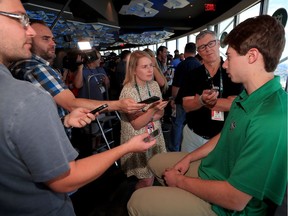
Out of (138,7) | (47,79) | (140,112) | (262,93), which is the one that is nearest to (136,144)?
(262,93)

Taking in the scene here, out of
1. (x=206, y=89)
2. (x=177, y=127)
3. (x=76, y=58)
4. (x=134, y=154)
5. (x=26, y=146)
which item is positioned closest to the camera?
(x=26, y=146)

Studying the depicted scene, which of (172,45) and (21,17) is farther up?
(172,45)

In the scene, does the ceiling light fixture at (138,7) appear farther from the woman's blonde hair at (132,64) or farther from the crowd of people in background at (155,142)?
the crowd of people in background at (155,142)

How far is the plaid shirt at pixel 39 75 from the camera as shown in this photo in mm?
1484

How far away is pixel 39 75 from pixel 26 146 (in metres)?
0.95

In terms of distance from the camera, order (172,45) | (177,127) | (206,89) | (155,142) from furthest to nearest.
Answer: (172,45), (177,127), (206,89), (155,142)

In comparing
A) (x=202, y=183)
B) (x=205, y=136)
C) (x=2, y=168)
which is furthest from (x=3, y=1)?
(x=205, y=136)

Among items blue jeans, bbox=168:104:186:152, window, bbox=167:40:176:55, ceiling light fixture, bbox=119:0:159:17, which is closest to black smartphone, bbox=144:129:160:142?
blue jeans, bbox=168:104:186:152

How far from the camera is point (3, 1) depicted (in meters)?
0.80

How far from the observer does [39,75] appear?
1487mm

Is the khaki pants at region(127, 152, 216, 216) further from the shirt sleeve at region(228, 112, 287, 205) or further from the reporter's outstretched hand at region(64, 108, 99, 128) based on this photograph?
the reporter's outstretched hand at region(64, 108, 99, 128)

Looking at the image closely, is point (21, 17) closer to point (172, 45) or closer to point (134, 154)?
point (134, 154)

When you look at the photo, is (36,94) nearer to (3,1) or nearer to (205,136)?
(3,1)

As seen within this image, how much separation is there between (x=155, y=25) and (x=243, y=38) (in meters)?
12.2
